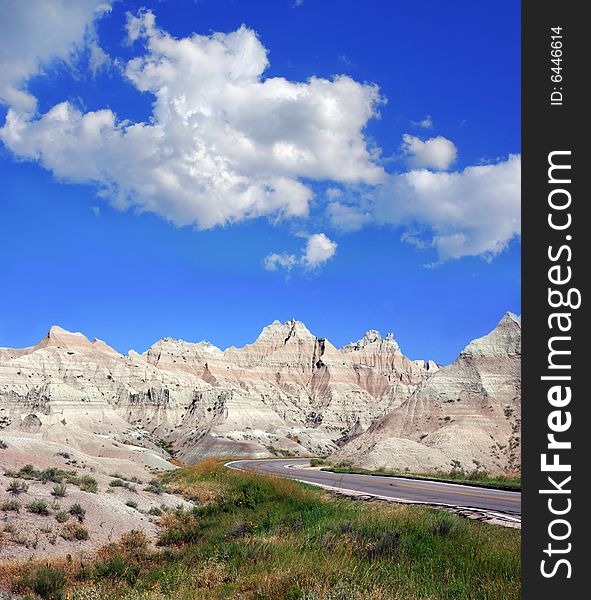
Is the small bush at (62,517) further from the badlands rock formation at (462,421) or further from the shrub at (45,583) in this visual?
the badlands rock formation at (462,421)

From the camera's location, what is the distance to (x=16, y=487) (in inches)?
666

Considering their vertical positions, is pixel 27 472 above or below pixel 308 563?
below

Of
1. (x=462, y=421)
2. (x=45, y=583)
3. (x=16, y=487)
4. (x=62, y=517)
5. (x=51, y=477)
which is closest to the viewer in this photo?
(x=45, y=583)

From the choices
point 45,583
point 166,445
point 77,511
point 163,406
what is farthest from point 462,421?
point 163,406

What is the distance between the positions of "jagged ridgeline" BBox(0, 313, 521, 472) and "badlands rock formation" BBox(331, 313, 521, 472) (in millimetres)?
137

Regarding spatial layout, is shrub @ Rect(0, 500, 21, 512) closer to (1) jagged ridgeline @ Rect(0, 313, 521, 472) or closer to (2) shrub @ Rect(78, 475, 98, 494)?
(2) shrub @ Rect(78, 475, 98, 494)

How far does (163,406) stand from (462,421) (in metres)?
83.1

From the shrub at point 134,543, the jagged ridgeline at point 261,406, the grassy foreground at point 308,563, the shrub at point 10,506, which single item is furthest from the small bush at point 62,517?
the jagged ridgeline at point 261,406

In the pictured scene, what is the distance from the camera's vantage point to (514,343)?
64562mm

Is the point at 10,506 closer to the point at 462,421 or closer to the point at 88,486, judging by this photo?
the point at 88,486

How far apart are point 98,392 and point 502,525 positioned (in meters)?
111

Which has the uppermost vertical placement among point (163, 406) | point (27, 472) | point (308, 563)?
point (308, 563)

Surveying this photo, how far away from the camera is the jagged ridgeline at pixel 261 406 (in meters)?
53.0

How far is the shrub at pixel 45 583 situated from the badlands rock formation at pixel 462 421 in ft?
135
